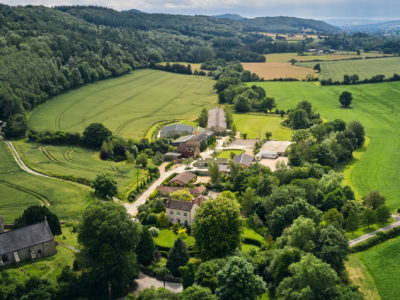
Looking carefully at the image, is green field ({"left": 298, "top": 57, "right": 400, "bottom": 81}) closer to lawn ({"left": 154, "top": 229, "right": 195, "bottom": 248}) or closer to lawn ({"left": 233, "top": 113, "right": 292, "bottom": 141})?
lawn ({"left": 233, "top": 113, "right": 292, "bottom": 141})

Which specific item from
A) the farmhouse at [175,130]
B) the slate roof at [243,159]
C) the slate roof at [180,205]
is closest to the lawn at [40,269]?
the slate roof at [180,205]

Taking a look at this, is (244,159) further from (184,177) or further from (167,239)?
(167,239)

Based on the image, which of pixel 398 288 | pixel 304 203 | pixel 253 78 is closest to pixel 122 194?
pixel 304 203

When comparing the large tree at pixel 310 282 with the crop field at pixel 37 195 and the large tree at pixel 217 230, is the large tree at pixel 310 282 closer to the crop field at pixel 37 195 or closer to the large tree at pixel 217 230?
the large tree at pixel 217 230

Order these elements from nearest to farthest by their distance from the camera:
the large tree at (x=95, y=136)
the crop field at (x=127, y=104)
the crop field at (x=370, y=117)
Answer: the crop field at (x=370, y=117) → the large tree at (x=95, y=136) → the crop field at (x=127, y=104)

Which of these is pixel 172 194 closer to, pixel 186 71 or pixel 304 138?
pixel 304 138

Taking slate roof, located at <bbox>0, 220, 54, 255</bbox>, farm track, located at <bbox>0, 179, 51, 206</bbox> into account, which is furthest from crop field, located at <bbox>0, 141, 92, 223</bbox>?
slate roof, located at <bbox>0, 220, 54, 255</bbox>

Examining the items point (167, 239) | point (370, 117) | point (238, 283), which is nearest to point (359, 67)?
point (370, 117)
